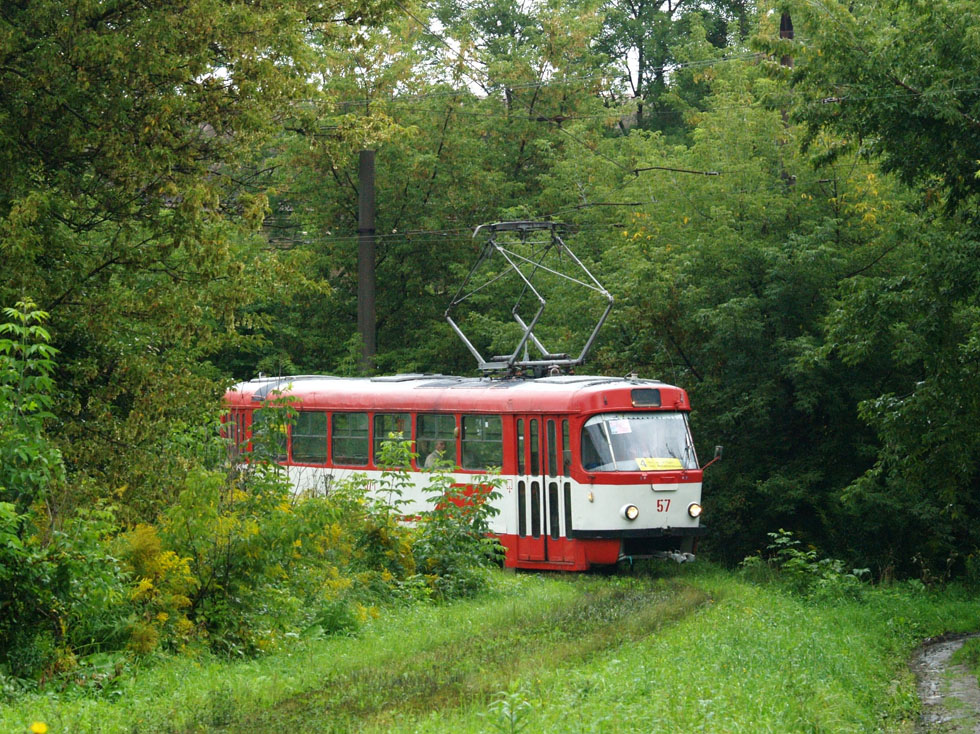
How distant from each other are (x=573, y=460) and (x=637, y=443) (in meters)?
0.99

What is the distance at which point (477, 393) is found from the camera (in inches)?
767

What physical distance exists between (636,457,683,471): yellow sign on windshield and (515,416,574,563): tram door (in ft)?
3.37

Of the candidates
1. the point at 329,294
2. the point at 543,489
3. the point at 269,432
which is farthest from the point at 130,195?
the point at 543,489

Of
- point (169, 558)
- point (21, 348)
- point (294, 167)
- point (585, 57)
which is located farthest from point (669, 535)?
point (585, 57)

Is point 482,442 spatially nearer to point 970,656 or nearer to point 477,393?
point 477,393

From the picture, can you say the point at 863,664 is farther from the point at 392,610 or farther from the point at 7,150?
the point at 7,150

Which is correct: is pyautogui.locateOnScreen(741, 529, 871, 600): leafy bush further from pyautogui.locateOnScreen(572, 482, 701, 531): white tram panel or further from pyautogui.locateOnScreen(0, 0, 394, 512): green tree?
pyautogui.locateOnScreen(0, 0, 394, 512): green tree

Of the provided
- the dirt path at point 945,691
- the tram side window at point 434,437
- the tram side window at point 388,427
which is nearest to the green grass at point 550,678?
the dirt path at point 945,691

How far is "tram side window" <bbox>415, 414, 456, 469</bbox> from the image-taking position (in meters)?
19.8

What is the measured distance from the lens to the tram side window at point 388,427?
20438mm

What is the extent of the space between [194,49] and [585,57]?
2730 centimetres

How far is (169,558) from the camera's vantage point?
10867 millimetres

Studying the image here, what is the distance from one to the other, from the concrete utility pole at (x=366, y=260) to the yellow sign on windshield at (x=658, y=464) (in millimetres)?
12057

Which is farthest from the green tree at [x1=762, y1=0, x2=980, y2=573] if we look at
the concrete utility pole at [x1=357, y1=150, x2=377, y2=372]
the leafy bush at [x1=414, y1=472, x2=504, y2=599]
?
the concrete utility pole at [x1=357, y1=150, x2=377, y2=372]
